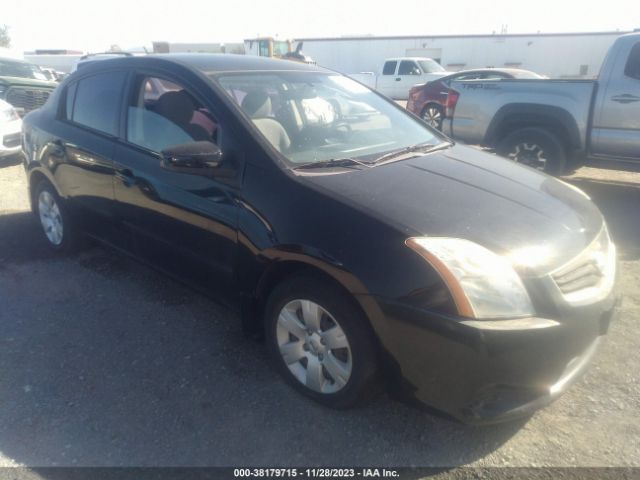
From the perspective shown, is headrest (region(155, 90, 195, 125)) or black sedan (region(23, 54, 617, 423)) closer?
black sedan (region(23, 54, 617, 423))

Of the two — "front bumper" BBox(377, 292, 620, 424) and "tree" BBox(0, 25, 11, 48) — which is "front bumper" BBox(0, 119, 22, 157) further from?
"tree" BBox(0, 25, 11, 48)

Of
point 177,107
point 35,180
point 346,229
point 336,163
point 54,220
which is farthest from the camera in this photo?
point 35,180

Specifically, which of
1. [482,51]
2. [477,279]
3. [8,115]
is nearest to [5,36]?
[482,51]

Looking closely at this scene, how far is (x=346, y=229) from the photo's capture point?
236cm

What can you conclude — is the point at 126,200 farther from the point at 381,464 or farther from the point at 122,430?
the point at 381,464

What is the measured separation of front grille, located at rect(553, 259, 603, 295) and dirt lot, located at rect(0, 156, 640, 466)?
0.73 m

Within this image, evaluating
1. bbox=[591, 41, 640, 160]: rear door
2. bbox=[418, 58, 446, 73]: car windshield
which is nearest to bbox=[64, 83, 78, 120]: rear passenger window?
bbox=[591, 41, 640, 160]: rear door

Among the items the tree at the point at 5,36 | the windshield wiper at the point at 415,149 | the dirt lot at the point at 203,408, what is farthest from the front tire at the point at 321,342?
the tree at the point at 5,36

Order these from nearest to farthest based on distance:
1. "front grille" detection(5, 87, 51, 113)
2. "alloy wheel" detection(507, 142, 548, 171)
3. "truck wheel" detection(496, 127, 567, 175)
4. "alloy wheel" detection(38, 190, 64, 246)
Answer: "alloy wheel" detection(38, 190, 64, 246) → "truck wheel" detection(496, 127, 567, 175) → "alloy wheel" detection(507, 142, 548, 171) → "front grille" detection(5, 87, 51, 113)

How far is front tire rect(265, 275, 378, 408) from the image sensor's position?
2377mm

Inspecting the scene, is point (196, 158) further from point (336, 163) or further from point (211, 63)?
point (211, 63)

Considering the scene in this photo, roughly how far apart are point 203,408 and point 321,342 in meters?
0.72

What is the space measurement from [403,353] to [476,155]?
1780 mm

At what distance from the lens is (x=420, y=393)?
228 centimetres
